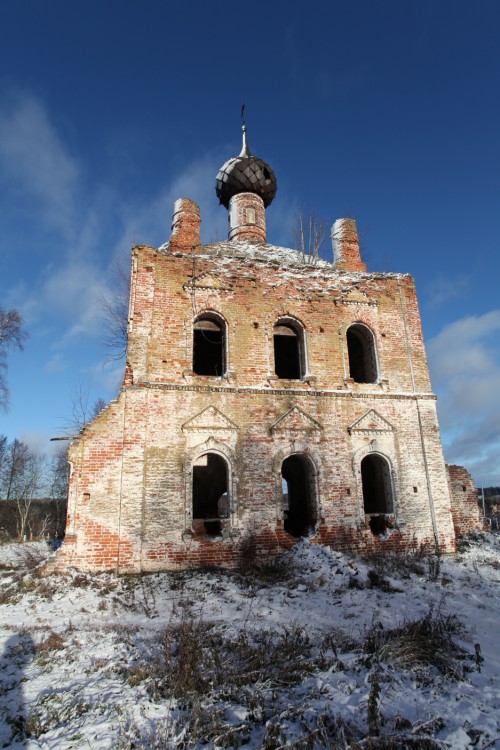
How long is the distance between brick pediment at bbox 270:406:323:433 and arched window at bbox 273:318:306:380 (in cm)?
205

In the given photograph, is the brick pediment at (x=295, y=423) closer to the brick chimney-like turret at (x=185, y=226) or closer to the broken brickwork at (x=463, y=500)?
the broken brickwork at (x=463, y=500)

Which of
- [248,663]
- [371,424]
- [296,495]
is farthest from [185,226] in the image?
[248,663]

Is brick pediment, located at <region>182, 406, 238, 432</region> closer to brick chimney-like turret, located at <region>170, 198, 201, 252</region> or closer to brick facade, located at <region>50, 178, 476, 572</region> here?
brick facade, located at <region>50, 178, 476, 572</region>

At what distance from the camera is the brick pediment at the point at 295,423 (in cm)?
1080

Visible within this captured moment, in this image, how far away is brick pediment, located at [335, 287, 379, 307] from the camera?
41.0 feet

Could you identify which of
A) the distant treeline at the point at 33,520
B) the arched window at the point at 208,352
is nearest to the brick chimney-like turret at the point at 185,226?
the arched window at the point at 208,352

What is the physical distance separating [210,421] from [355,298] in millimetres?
5535

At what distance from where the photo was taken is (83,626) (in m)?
6.36

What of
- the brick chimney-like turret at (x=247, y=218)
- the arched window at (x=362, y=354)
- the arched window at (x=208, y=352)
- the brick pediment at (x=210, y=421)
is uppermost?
the brick chimney-like turret at (x=247, y=218)

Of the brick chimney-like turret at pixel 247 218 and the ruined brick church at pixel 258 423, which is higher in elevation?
the brick chimney-like turret at pixel 247 218

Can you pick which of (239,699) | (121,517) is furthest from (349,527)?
(239,699)

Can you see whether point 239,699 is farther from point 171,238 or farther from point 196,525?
point 171,238

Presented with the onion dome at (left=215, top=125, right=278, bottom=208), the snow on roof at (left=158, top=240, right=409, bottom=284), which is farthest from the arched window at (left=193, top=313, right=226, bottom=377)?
the onion dome at (left=215, top=125, right=278, bottom=208)

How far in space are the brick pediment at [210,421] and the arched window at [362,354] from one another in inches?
162
